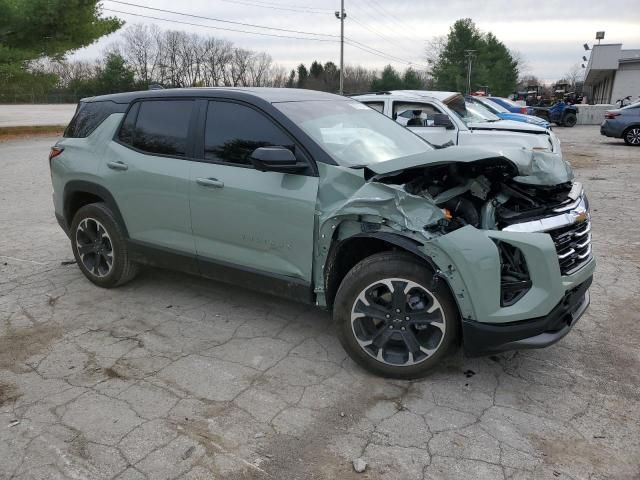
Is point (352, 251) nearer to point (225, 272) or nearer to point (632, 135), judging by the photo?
point (225, 272)

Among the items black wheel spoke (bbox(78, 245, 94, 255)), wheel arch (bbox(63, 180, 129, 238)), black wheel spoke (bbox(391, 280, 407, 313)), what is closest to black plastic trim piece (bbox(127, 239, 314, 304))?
wheel arch (bbox(63, 180, 129, 238))

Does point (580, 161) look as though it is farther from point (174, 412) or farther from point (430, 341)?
point (174, 412)

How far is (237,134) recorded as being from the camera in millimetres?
3965

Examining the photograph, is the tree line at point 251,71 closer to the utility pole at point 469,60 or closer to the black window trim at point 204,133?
the utility pole at point 469,60

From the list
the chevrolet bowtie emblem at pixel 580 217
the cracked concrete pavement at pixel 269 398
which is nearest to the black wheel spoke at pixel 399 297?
the cracked concrete pavement at pixel 269 398

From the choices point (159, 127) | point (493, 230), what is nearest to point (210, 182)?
point (159, 127)

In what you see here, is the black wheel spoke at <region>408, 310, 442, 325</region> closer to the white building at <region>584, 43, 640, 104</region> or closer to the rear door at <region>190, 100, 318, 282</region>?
the rear door at <region>190, 100, 318, 282</region>

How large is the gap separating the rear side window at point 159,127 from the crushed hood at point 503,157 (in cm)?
170

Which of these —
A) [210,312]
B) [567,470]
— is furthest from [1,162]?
[567,470]

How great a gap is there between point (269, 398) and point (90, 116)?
11.0ft

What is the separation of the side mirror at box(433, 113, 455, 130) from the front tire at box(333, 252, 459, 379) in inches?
246

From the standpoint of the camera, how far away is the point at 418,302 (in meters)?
3.22

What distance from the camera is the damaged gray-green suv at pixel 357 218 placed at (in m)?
3.01

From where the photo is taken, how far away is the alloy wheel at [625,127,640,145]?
18.5 m
